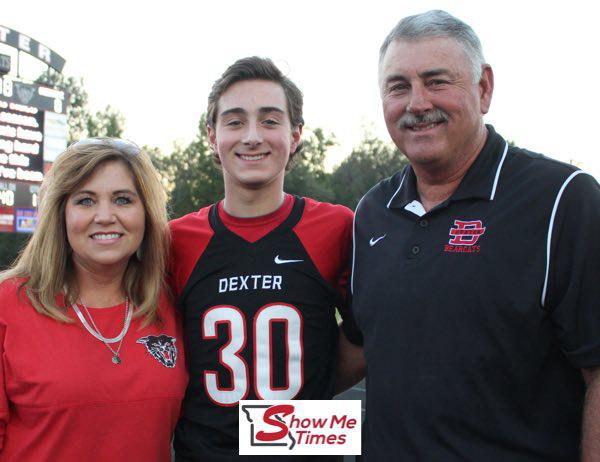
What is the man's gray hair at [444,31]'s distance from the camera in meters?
2.50

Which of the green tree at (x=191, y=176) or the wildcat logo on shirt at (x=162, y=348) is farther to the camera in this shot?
the green tree at (x=191, y=176)

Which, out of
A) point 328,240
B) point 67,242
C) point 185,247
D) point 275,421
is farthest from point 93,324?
point 328,240

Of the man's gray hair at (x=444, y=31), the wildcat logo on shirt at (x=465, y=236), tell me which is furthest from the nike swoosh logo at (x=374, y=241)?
the man's gray hair at (x=444, y=31)

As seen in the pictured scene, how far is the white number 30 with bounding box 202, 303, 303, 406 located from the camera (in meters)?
2.92

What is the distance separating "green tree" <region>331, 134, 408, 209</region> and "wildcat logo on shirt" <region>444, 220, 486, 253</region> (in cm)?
4979

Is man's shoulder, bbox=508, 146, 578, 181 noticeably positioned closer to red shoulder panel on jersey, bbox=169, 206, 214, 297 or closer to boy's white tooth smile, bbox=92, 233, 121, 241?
red shoulder panel on jersey, bbox=169, 206, 214, 297

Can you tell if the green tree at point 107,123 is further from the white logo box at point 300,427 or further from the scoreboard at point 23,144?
the white logo box at point 300,427

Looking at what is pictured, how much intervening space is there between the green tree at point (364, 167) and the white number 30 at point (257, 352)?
4927 cm

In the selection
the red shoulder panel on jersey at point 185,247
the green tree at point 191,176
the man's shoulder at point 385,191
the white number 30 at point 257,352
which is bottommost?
the green tree at point 191,176

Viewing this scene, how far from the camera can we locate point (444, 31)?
249cm

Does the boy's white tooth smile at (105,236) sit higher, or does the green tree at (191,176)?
the boy's white tooth smile at (105,236)

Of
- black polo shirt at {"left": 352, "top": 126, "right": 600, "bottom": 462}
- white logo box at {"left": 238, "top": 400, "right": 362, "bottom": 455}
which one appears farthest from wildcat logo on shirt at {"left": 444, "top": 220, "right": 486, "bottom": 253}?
white logo box at {"left": 238, "top": 400, "right": 362, "bottom": 455}

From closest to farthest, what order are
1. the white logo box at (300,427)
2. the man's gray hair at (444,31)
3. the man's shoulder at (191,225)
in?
1. the man's gray hair at (444,31)
2. the white logo box at (300,427)
3. the man's shoulder at (191,225)

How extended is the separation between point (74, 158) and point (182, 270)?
74 cm
